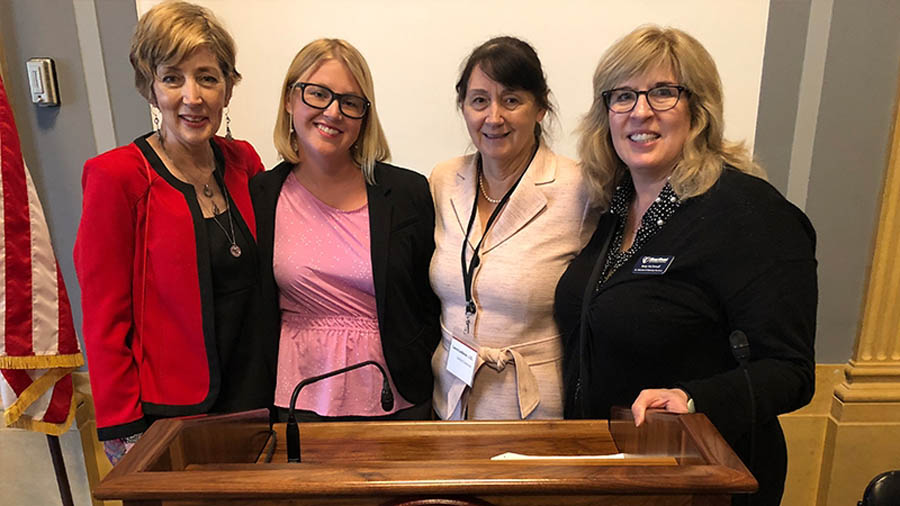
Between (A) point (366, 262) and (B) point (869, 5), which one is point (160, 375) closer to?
(A) point (366, 262)

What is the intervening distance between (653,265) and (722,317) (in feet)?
0.56

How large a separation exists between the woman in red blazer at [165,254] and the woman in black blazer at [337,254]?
0.12 metres

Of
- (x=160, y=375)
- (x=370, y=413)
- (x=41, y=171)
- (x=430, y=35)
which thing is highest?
(x=430, y=35)

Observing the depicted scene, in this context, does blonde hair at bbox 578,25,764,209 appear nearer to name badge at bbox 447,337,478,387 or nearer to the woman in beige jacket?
the woman in beige jacket

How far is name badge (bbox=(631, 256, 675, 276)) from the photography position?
120cm

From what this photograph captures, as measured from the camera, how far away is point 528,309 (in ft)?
4.89

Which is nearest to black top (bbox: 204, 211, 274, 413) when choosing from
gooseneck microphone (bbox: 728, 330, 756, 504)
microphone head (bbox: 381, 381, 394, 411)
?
microphone head (bbox: 381, 381, 394, 411)

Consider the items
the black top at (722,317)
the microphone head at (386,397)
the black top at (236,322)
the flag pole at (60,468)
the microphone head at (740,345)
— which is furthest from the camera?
the flag pole at (60,468)

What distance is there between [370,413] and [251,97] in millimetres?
1465

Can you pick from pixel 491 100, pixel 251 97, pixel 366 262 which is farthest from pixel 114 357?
pixel 251 97

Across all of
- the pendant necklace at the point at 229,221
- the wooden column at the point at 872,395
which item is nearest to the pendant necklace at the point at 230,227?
the pendant necklace at the point at 229,221

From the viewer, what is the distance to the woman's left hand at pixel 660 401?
98cm

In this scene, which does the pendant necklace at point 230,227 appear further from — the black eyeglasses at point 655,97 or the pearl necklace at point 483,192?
the black eyeglasses at point 655,97

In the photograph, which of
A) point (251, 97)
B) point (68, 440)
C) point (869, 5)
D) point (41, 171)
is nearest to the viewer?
point (869, 5)
